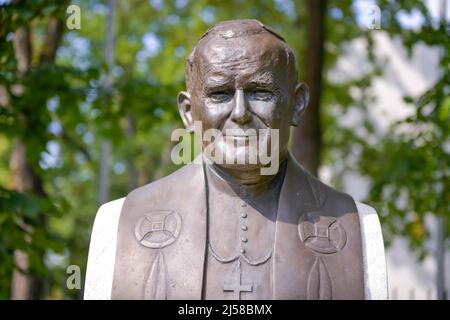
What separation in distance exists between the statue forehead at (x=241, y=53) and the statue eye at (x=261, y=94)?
4.8 inches

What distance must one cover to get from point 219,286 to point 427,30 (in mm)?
4493

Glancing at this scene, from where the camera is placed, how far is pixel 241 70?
3.70 m

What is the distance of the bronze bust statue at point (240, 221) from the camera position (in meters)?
3.68

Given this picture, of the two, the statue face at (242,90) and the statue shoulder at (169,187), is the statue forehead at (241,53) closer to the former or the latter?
the statue face at (242,90)

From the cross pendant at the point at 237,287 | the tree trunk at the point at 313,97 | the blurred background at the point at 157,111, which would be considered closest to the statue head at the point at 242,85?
the cross pendant at the point at 237,287

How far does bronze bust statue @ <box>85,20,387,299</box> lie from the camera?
3.68 metres

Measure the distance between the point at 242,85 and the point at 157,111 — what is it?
4278 millimetres

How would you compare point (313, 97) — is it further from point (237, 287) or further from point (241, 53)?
point (237, 287)

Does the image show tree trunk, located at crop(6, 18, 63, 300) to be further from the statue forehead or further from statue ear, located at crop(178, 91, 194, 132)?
the statue forehead

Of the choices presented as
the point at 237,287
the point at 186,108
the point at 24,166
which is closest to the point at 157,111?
the point at 24,166

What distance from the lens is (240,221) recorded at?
12.6 feet

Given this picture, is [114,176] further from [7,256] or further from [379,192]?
[7,256]
